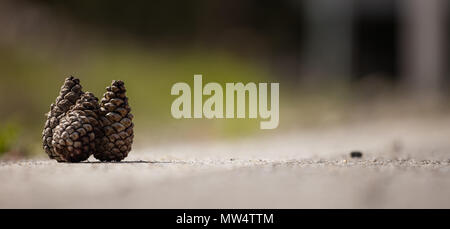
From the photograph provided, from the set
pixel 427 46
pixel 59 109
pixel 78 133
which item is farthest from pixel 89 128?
pixel 427 46

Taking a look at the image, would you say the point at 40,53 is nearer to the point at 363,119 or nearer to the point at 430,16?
the point at 363,119

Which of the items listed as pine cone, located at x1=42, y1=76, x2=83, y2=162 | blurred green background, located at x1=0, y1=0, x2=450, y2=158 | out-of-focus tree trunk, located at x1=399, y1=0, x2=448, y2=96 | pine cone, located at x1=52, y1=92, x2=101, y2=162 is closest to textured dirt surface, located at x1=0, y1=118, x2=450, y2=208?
pine cone, located at x1=52, y1=92, x2=101, y2=162

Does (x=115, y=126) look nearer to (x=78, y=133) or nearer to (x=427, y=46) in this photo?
(x=78, y=133)

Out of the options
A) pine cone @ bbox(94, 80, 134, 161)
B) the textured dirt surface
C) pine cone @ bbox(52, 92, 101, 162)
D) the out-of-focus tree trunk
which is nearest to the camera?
the textured dirt surface

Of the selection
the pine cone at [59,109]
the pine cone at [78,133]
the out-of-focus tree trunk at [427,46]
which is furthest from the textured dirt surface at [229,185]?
the out-of-focus tree trunk at [427,46]

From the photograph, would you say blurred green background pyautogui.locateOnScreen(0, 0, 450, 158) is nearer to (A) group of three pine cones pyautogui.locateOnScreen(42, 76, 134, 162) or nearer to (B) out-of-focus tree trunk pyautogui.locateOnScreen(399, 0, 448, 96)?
(B) out-of-focus tree trunk pyautogui.locateOnScreen(399, 0, 448, 96)

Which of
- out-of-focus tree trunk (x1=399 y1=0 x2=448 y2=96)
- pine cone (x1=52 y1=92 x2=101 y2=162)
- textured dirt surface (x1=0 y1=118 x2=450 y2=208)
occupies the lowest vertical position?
textured dirt surface (x1=0 y1=118 x2=450 y2=208)
